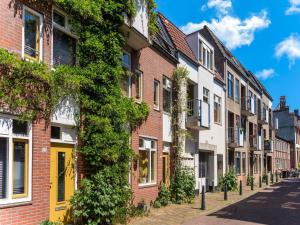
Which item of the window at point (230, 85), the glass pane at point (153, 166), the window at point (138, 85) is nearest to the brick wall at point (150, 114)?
the window at point (138, 85)

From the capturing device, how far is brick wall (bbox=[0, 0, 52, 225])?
917cm

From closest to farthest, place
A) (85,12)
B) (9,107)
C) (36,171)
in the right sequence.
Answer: (9,107)
(36,171)
(85,12)

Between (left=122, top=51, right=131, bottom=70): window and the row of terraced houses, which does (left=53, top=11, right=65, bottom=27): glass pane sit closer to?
the row of terraced houses

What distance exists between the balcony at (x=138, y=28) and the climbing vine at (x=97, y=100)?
462 millimetres

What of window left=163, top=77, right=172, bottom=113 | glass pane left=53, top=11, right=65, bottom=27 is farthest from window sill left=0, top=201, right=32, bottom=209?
window left=163, top=77, right=172, bottom=113

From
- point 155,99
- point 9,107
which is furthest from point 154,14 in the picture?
point 9,107

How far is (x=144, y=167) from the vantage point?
55.1 ft

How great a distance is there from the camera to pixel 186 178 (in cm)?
1917

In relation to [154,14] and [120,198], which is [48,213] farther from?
[154,14]

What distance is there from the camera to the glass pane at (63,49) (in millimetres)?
11195

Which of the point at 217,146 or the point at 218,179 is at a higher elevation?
the point at 217,146

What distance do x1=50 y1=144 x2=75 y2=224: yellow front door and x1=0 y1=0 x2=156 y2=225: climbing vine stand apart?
0.29 meters

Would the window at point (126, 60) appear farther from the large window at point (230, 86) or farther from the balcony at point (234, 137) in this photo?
the large window at point (230, 86)

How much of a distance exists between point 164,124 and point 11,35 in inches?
407
